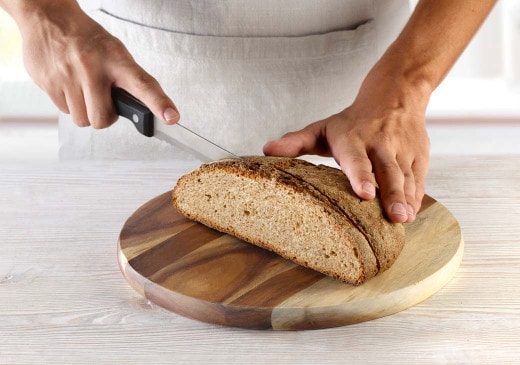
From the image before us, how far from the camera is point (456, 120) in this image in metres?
3.88

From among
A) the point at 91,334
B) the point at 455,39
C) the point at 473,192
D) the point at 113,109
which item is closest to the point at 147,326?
the point at 91,334

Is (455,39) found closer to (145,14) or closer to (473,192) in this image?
(473,192)

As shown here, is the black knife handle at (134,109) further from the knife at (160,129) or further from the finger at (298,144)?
the finger at (298,144)

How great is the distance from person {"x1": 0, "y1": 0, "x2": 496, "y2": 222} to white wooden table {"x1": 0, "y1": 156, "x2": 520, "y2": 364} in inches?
7.9

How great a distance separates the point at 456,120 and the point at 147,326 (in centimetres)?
269

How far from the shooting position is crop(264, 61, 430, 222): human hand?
5.52ft

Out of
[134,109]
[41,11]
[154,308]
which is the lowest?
[154,308]

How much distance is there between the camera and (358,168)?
1.69 metres

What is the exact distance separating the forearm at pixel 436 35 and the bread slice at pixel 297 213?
1.42ft

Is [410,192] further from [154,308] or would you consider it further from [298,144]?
[154,308]

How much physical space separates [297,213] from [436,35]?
674 mm

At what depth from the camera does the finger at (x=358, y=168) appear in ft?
5.35

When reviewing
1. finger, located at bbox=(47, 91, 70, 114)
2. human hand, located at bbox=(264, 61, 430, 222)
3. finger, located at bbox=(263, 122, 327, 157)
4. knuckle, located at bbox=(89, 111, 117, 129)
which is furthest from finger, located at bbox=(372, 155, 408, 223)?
finger, located at bbox=(47, 91, 70, 114)

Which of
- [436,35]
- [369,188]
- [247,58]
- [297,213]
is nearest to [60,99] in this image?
[247,58]
